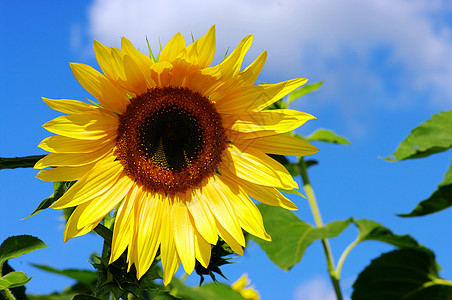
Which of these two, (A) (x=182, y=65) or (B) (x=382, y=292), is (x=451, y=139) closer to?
(B) (x=382, y=292)

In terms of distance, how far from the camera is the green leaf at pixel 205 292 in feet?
7.17

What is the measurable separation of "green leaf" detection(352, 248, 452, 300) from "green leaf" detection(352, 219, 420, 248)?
50 millimetres

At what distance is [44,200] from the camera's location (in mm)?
1471

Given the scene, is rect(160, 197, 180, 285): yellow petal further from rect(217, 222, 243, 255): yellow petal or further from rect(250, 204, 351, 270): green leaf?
rect(250, 204, 351, 270): green leaf

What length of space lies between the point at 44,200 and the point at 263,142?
69cm

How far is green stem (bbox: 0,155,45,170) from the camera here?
1.48 meters

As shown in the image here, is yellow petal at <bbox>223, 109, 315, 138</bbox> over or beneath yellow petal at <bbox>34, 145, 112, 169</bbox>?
over

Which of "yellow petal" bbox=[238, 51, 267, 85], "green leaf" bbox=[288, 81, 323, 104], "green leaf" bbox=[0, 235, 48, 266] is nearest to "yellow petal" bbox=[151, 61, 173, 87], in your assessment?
"yellow petal" bbox=[238, 51, 267, 85]

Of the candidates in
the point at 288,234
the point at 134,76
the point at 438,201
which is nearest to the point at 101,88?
the point at 134,76

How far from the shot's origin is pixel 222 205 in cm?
171

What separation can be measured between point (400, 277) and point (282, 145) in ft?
5.71

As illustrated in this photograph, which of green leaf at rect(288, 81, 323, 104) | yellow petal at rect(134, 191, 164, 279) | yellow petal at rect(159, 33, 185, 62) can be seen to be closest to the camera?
yellow petal at rect(159, 33, 185, 62)

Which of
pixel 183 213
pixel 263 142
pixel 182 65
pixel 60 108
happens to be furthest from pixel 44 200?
pixel 263 142

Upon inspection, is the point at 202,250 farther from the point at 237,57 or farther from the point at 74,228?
the point at 237,57
